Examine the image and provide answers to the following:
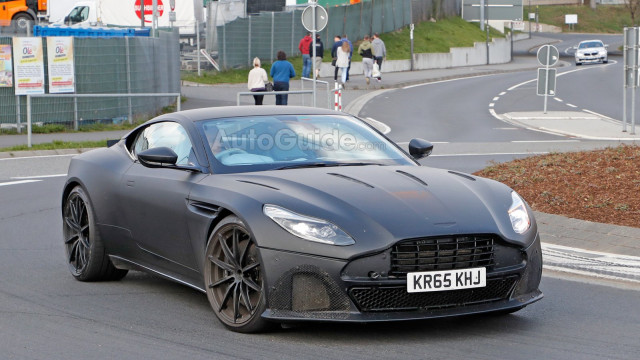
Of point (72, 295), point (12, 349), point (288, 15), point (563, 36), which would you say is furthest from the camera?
point (563, 36)

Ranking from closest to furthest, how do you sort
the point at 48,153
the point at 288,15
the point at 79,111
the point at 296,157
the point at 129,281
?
the point at 296,157
the point at 129,281
the point at 48,153
the point at 79,111
the point at 288,15

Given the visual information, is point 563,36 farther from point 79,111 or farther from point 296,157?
point 296,157

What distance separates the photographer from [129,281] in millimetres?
8570

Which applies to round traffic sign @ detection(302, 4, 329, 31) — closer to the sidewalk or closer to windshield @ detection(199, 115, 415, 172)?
the sidewalk

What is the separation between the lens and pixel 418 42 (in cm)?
6481

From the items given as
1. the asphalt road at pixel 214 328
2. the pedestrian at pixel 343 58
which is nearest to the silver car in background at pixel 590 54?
the pedestrian at pixel 343 58

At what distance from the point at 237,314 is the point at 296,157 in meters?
1.29

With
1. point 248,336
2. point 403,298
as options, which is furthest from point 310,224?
point 248,336

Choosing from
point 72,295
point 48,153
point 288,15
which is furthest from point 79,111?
point 288,15

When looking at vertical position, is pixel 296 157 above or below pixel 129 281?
above

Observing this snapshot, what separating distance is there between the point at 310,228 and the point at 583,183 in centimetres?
616

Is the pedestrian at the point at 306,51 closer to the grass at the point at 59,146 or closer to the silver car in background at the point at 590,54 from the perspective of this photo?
the grass at the point at 59,146

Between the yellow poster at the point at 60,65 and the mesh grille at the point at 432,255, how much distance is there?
20.5 meters

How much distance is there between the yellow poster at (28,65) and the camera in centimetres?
2510
